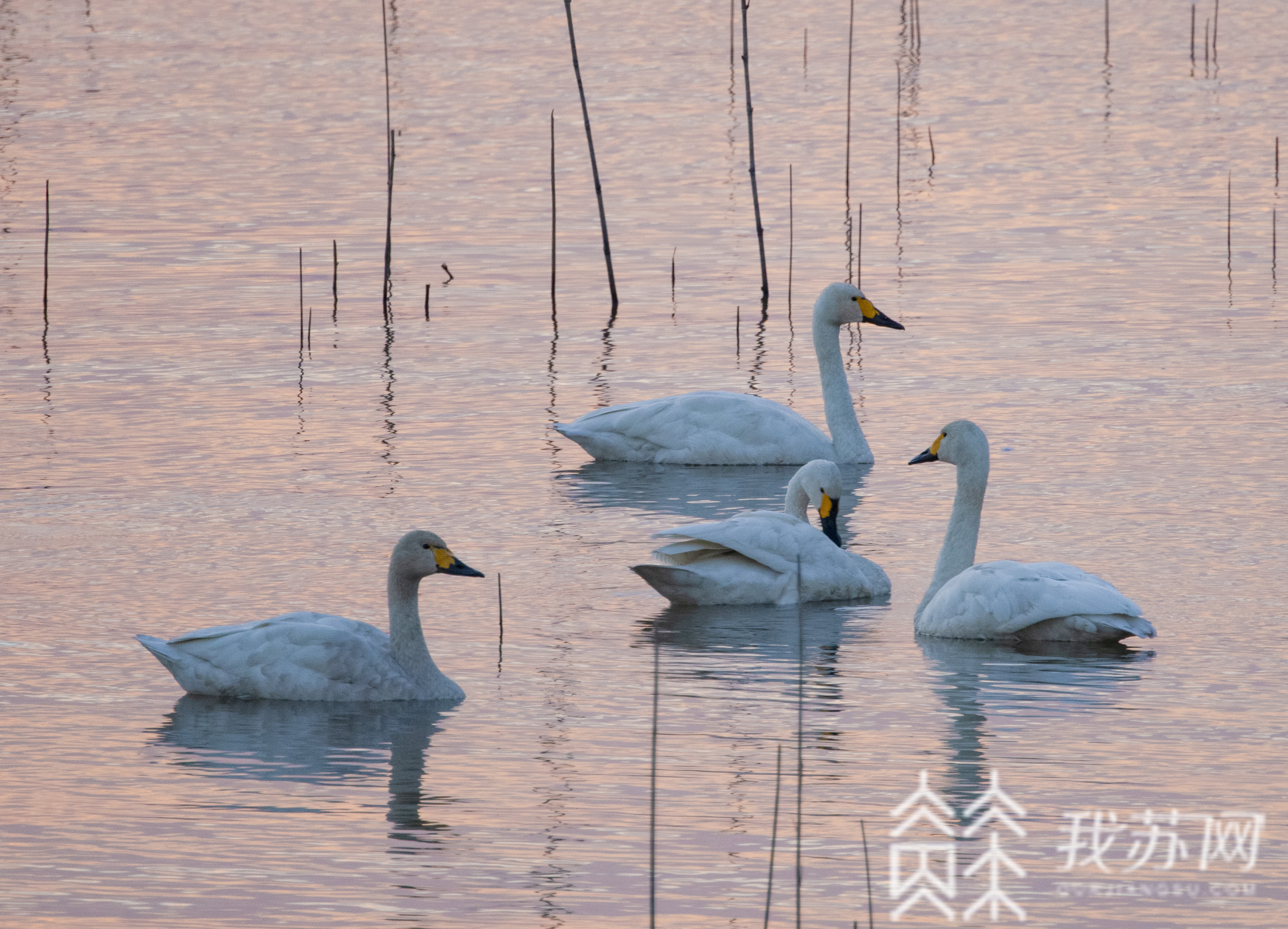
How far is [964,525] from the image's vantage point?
11305mm

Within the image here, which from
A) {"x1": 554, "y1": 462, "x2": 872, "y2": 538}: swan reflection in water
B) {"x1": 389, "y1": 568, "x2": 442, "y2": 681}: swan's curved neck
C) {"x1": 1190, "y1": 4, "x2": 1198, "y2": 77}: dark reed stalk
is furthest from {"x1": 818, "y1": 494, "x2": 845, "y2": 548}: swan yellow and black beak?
{"x1": 1190, "y1": 4, "x2": 1198, "y2": 77}: dark reed stalk

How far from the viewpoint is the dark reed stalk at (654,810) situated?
595 centimetres

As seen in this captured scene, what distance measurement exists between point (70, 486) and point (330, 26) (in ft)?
98.9

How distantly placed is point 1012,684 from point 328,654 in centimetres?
292

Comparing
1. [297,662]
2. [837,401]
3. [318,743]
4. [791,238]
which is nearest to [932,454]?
[297,662]

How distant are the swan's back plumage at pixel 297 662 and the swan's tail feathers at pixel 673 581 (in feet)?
6.06

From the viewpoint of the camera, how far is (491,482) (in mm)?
14164

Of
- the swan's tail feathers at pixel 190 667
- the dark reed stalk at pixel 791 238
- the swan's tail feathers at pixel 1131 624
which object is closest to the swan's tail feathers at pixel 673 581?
the swan's tail feathers at pixel 1131 624

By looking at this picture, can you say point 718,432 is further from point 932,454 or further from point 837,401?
point 932,454

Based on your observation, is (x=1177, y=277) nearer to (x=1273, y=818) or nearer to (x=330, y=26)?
(x=1273, y=818)

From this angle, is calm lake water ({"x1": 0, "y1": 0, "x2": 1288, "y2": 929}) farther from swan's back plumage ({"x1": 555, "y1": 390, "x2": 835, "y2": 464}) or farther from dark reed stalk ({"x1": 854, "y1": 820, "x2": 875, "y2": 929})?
swan's back plumage ({"x1": 555, "y1": 390, "x2": 835, "y2": 464})

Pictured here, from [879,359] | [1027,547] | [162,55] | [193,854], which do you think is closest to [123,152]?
[162,55]

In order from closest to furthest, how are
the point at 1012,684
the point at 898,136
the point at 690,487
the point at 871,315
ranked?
the point at 1012,684 → the point at 690,487 → the point at 871,315 → the point at 898,136

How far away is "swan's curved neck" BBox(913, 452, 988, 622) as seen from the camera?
11273mm
